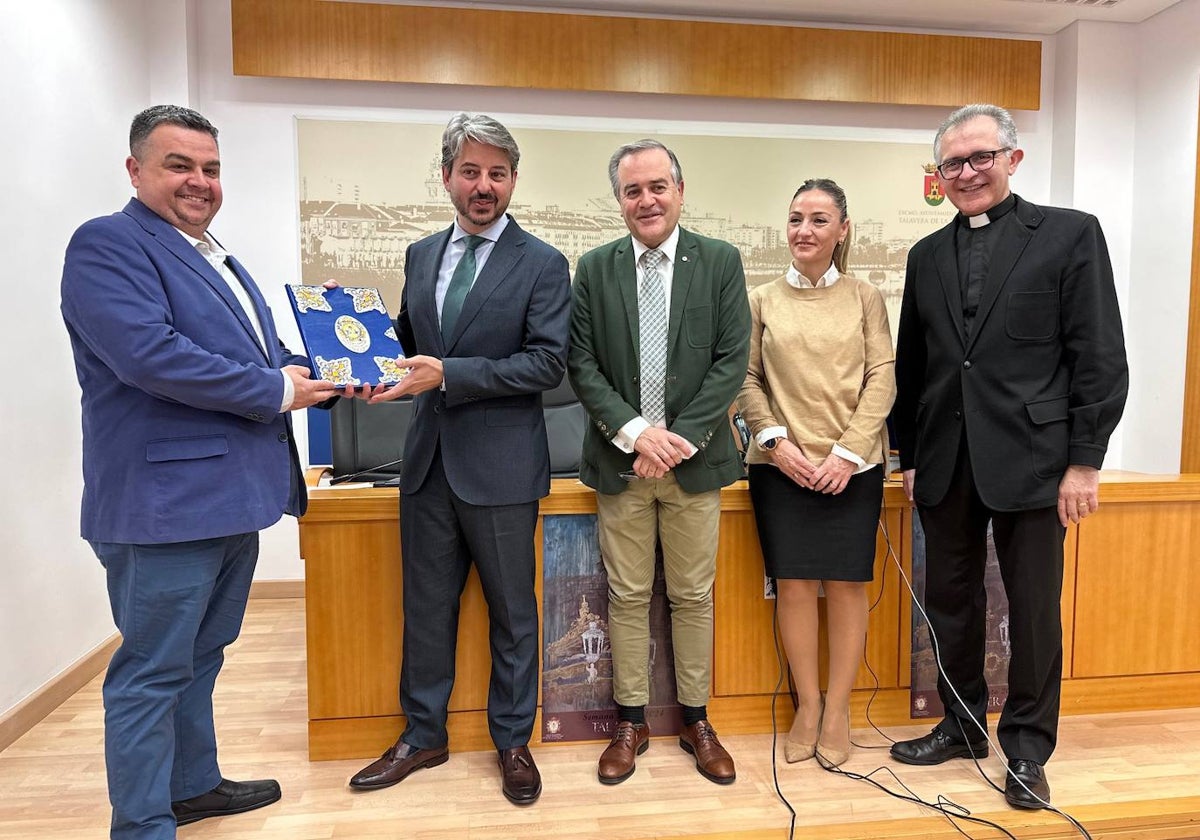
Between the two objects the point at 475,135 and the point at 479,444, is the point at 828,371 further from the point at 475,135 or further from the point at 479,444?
the point at 475,135

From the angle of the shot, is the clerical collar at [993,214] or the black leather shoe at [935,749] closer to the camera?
the clerical collar at [993,214]

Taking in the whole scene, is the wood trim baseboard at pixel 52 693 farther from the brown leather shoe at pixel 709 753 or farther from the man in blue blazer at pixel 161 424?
the brown leather shoe at pixel 709 753

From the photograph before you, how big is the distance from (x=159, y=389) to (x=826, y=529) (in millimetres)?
1719

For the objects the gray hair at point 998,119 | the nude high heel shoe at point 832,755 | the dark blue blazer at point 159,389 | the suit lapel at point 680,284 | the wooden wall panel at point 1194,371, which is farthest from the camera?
the wooden wall panel at point 1194,371

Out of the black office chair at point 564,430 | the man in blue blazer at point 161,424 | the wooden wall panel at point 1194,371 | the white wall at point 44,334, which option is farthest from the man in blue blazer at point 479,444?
the wooden wall panel at point 1194,371

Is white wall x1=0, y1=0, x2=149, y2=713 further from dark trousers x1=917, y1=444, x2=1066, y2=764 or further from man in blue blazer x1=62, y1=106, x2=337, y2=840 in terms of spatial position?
dark trousers x1=917, y1=444, x2=1066, y2=764

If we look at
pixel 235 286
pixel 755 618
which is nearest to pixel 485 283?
pixel 235 286

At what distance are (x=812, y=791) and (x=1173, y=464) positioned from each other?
3450mm

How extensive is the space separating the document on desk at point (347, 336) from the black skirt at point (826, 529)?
1138 millimetres

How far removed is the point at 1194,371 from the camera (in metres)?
4.09

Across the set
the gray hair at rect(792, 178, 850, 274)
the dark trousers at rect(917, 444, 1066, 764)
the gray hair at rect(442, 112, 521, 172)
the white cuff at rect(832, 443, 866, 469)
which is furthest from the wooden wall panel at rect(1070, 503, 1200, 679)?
the gray hair at rect(442, 112, 521, 172)

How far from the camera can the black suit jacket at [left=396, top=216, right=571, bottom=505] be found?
202 cm

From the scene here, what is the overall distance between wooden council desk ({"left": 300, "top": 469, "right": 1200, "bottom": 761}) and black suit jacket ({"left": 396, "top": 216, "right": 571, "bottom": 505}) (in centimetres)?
30

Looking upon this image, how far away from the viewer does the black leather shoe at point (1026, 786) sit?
79.2 inches
